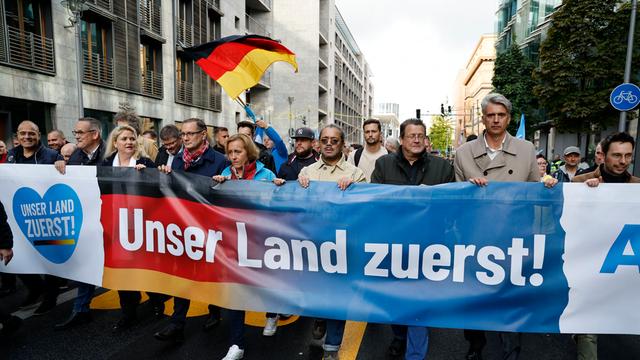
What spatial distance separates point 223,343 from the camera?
3.81m

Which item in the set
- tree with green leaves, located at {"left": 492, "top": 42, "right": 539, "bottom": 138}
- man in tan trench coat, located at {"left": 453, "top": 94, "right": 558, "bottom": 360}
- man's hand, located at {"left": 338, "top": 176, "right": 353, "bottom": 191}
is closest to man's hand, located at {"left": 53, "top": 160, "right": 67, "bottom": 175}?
man's hand, located at {"left": 338, "top": 176, "right": 353, "bottom": 191}

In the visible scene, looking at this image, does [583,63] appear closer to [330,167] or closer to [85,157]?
[330,167]

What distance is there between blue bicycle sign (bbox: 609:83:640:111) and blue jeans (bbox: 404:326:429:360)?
10214mm

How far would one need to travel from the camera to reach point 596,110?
21047 mm

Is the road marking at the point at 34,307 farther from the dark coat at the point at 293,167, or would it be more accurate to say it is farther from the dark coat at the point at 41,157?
the dark coat at the point at 293,167

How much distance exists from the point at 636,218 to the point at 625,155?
61 centimetres

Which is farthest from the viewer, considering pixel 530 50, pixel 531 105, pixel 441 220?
pixel 530 50

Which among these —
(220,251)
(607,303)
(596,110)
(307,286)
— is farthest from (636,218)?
(596,110)

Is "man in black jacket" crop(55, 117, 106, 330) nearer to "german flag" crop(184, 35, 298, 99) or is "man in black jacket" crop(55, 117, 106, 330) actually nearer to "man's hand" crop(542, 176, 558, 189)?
"german flag" crop(184, 35, 298, 99)

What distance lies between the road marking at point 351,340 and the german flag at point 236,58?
292 centimetres

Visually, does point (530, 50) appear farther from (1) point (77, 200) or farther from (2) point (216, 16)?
(1) point (77, 200)

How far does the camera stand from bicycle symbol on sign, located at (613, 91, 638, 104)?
10.4 metres

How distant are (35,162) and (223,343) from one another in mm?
3120

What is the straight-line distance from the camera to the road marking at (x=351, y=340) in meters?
3.66
